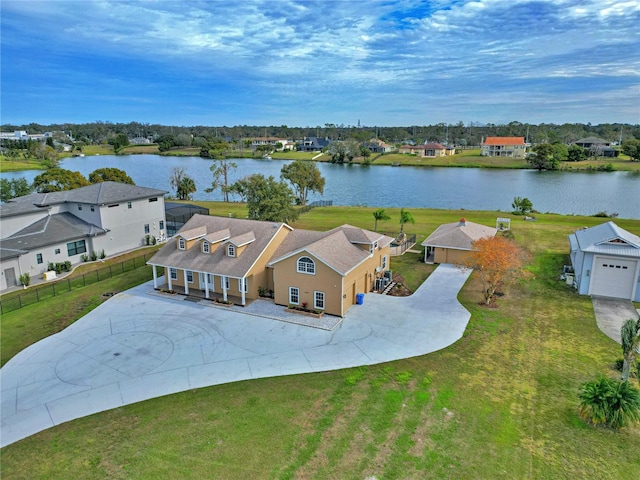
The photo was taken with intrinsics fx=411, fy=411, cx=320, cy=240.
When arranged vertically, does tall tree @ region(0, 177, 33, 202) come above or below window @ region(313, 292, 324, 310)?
above

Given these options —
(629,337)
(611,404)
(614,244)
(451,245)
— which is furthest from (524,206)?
(611,404)

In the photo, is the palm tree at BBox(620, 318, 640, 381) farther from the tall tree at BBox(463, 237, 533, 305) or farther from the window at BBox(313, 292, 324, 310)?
the window at BBox(313, 292, 324, 310)

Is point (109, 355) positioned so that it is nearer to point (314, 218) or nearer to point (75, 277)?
point (75, 277)

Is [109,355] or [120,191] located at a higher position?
[120,191]

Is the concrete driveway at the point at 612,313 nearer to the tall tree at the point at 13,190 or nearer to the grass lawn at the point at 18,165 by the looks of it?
the tall tree at the point at 13,190

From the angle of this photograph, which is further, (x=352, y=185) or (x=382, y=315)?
(x=352, y=185)

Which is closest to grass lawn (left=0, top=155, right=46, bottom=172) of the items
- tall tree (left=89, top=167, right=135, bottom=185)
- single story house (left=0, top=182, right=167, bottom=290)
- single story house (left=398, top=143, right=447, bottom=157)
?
tall tree (left=89, top=167, right=135, bottom=185)

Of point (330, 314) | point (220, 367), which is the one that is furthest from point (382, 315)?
point (220, 367)
